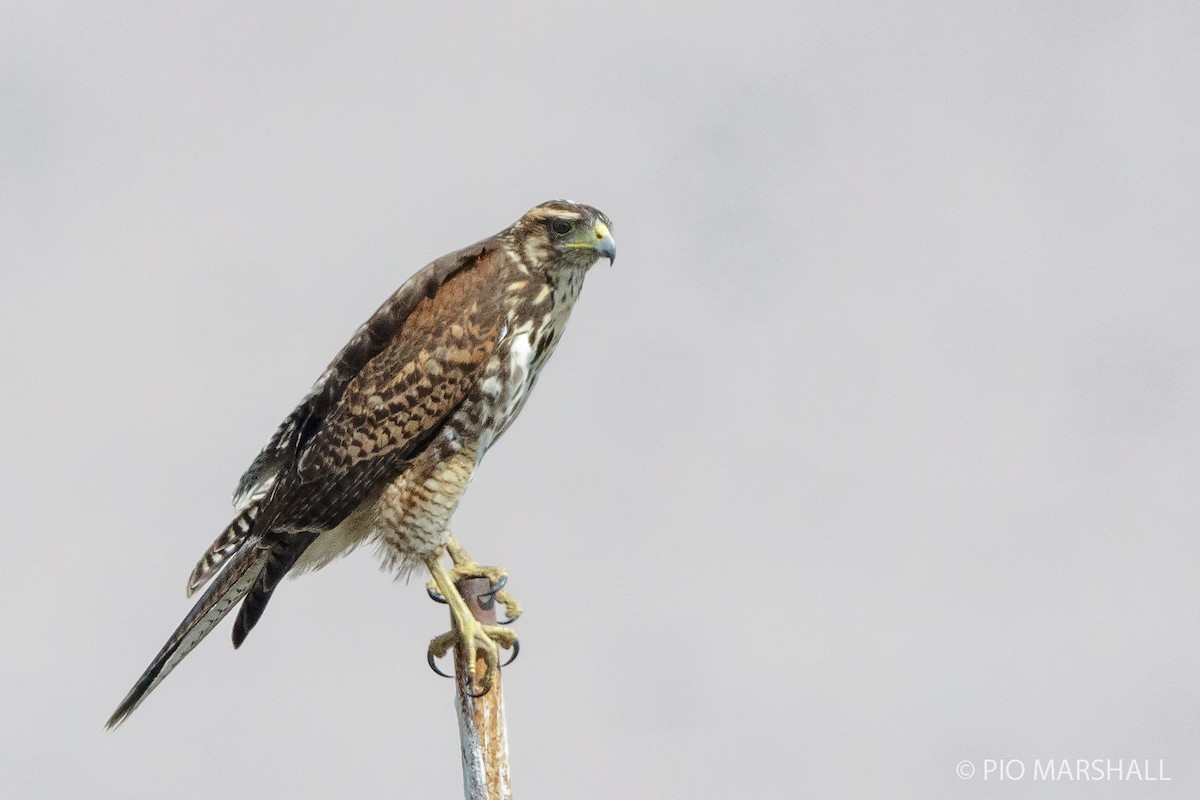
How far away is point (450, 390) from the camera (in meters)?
7.33

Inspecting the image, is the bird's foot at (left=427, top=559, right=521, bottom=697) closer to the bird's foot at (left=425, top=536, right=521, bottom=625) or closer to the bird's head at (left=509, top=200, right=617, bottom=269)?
the bird's foot at (left=425, top=536, right=521, bottom=625)

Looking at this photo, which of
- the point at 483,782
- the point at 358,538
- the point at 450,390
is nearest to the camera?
the point at 483,782

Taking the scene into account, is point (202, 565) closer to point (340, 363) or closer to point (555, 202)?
point (340, 363)

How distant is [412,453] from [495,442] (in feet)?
1.97

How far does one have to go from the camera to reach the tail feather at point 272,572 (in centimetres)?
742

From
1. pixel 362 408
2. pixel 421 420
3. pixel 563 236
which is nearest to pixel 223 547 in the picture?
pixel 362 408

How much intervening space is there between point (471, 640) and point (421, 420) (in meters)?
1.19

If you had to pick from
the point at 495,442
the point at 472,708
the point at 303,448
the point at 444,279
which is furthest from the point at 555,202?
the point at 472,708

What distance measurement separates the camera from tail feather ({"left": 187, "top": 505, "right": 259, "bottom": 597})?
7477 millimetres

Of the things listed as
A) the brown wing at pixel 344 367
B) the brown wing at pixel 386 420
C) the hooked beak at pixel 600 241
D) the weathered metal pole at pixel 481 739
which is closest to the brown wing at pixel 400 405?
the brown wing at pixel 386 420

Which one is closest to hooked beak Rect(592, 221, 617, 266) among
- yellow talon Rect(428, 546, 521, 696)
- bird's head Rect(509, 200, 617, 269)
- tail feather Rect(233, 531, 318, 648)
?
bird's head Rect(509, 200, 617, 269)

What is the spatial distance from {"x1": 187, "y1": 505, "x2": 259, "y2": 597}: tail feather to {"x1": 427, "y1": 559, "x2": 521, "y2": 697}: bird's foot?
1.06 meters

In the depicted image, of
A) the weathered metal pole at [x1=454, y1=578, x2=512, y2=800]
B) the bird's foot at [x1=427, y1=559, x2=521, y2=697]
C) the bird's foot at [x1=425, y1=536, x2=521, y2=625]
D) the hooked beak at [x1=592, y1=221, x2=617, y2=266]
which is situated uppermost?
the hooked beak at [x1=592, y1=221, x2=617, y2=266]

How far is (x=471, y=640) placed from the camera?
7.14m
